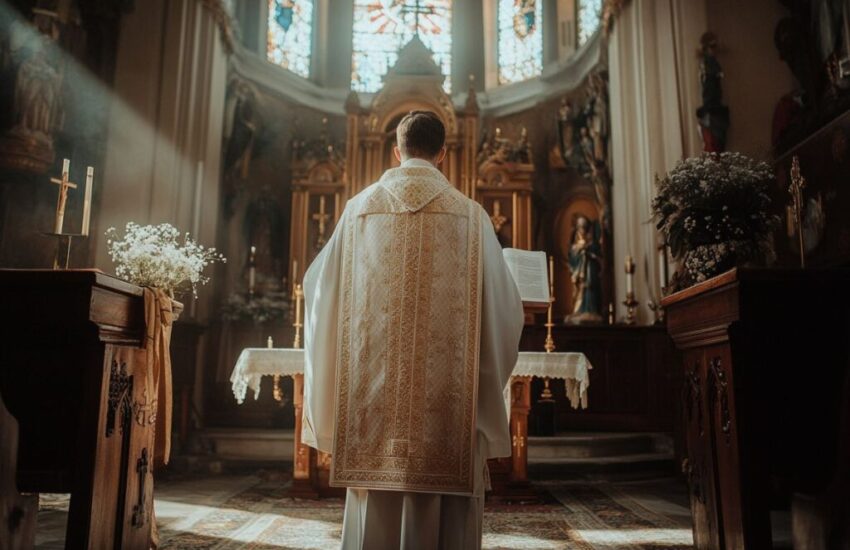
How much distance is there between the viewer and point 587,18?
12.3 meters

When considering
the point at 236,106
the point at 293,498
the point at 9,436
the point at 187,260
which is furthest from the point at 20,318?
the point at 236,106

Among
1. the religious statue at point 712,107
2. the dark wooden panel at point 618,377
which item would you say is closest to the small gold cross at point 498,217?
the dark wooden panel at point 618,377

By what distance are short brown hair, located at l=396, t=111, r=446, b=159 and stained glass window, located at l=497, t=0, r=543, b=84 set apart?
10974 mm

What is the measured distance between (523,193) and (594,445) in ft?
17.0

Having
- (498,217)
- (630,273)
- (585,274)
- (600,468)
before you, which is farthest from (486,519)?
(498,217)

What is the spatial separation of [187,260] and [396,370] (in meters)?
1.40

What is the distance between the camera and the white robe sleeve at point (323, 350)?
2969 millimetres

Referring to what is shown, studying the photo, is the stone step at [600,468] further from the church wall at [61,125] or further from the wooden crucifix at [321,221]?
the wooden crucifix at [321,221]

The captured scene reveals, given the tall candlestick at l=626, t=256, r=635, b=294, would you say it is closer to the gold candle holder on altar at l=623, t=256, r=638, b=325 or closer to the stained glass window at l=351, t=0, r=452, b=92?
the gold candle holder on altar at l=623, t=256, r=638, b=325

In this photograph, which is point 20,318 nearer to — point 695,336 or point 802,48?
point 695,336

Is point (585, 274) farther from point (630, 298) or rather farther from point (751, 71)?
point (751, 71)

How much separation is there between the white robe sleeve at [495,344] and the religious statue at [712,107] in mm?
5526

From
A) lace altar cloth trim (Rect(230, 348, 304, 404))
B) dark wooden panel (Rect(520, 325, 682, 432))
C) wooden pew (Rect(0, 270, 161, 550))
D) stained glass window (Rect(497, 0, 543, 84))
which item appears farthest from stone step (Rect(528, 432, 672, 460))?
stained glass window (Rect(497, 0, 543, 84))

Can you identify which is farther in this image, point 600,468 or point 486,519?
point 600,468
